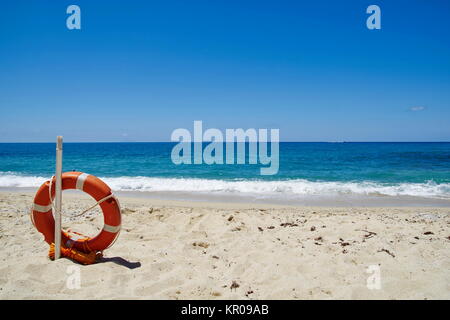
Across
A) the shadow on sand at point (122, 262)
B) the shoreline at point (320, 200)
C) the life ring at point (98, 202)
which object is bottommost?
the shoreline at point (320, 200)

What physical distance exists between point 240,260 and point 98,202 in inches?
79.6

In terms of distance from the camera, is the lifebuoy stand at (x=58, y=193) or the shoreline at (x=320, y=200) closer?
the lifebuoy stand at (x=58, y=193)

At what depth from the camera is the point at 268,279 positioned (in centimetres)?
327

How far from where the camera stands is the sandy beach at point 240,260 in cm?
296

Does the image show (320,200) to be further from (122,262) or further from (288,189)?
(122,262)

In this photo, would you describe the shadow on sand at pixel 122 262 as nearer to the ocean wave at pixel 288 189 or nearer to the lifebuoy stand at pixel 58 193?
the lifebuoy stand at pixel 58 193

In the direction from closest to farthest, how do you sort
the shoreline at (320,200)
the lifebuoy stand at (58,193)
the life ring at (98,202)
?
the lifebuoy stand at (58,193) → the life ring at (98,202) → the shoreline at (320,200)

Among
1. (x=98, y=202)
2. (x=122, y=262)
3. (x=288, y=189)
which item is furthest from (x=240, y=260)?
(x=288, y=189)

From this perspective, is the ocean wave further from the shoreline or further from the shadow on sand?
the shadow on sand

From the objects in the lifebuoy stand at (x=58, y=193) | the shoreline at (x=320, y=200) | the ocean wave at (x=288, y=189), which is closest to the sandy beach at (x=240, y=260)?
the lifebuoy stand at (x=58, y=193)

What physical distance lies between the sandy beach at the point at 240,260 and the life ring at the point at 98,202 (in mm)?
278

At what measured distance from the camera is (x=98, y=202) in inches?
139
